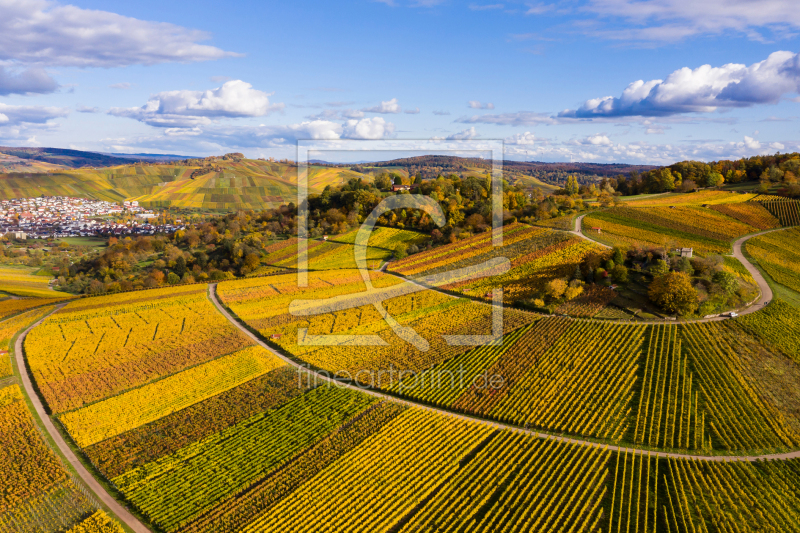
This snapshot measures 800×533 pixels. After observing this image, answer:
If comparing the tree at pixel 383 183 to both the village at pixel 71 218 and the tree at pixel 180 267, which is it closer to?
the tree at pixel 180 267

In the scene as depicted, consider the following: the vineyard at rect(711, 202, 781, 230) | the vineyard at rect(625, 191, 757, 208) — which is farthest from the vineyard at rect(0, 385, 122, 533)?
the vineyard at rect(625, 191, 757, 208)

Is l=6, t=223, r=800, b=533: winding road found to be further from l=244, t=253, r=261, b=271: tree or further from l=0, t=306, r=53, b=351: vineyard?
l=244, t=253, r=261, b=271: tree

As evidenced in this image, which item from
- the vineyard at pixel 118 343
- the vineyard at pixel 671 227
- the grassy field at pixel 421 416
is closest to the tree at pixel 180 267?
the vineyard at pixel 118 343

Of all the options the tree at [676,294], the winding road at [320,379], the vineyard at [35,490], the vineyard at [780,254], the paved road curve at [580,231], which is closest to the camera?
the vineyard at [35,490]

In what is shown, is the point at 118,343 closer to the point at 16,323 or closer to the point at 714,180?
the point at 16,323

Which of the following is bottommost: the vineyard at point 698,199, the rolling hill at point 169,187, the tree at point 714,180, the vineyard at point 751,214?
the vineyard at point 751,214
